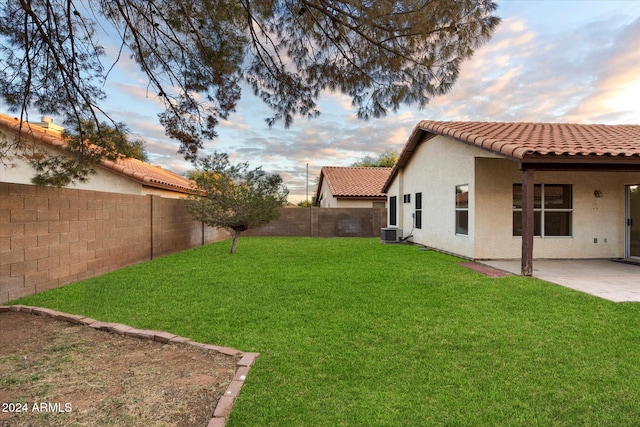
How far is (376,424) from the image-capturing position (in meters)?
2.46

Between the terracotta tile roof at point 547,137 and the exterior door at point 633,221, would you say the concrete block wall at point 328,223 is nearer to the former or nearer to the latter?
the terracotta tile roof at point 547,137

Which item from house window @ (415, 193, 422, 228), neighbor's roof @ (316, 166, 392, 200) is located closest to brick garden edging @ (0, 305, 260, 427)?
house window @ (415, 193, 422, 228)

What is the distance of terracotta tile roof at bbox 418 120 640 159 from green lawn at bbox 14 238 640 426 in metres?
2.75

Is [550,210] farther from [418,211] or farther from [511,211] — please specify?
[418,211]

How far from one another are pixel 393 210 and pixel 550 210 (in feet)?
27.2

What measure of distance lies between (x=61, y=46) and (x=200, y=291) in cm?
412

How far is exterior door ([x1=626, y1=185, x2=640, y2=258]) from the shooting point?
1005 centimetres

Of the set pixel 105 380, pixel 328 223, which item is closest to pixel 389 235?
pixel 328 223

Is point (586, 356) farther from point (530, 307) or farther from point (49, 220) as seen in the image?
point (49, 220)

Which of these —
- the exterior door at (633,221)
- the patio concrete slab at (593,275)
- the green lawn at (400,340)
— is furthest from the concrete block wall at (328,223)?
the green lawn at (400,340)

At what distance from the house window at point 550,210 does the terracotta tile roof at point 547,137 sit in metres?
1.45

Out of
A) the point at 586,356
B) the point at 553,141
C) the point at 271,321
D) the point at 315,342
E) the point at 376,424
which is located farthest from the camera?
the point at 553,141

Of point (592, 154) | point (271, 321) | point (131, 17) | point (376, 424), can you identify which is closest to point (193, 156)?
point (131, 17)

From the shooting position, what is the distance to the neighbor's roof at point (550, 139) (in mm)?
7582
